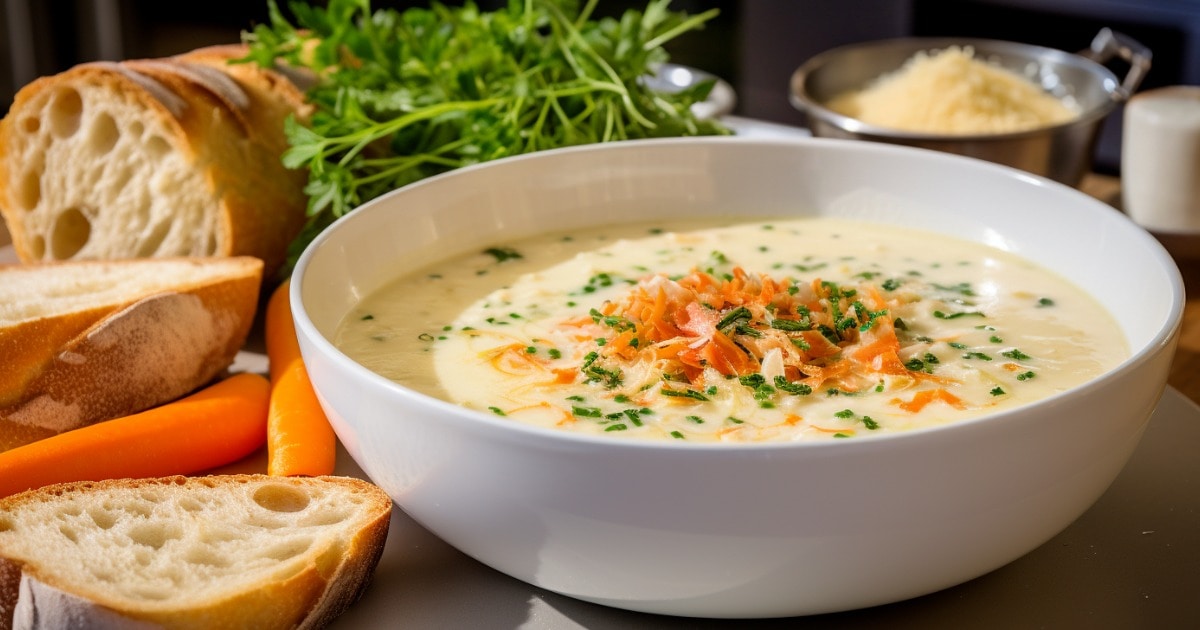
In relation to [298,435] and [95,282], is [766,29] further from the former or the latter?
[298,435]

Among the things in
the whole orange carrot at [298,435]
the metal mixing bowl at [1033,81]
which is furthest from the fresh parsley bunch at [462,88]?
the metal mixing bowl at [1033,81]

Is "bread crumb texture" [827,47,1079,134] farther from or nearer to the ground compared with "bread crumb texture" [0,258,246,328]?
farther from the ground

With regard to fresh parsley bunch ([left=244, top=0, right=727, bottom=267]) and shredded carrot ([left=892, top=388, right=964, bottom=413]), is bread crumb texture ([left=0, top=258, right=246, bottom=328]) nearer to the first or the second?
fresh parsley bunch ([left=244, top=0, right=727, bottom=267])

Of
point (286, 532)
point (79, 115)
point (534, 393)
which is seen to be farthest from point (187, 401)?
point (79, 115)

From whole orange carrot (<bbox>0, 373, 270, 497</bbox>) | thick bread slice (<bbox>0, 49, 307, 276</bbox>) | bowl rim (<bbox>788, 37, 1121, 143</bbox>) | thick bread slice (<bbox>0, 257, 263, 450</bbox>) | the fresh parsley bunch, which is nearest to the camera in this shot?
whole orange carrot (<bbox>0, 373, 270, 497</bbox>)

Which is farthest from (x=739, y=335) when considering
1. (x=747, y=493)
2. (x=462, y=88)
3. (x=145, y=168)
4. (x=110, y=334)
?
(x=145, y=168)

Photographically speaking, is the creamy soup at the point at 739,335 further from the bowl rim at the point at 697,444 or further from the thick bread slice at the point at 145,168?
the thick bread slice at the point at 145,168

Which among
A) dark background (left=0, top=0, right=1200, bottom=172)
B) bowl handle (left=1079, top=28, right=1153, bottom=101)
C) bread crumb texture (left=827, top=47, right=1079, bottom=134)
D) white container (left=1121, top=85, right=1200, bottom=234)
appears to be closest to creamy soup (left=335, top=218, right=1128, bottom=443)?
white container (left=1121, top=85, right=1200, bottom=234)
